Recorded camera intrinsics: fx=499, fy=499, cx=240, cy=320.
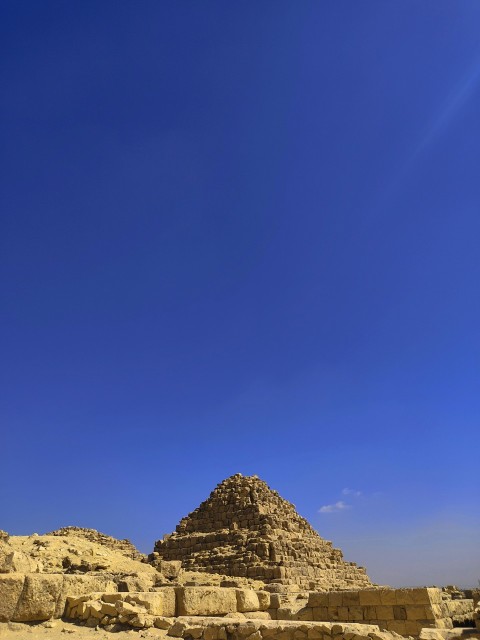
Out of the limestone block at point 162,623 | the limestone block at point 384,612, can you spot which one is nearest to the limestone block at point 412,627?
the limestone block at point 384,612

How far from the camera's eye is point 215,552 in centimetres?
2941

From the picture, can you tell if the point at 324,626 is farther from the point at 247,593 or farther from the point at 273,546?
the point at 273,546

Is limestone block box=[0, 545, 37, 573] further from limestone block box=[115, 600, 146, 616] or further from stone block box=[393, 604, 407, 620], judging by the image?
stone block box=[393, 604, 407, 620]

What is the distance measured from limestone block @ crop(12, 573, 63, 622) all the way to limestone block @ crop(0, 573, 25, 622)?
2.2 inches

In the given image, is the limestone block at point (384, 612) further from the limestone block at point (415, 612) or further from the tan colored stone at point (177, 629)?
the tan colored stone at point (177, 629)

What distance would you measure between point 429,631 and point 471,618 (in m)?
4.22

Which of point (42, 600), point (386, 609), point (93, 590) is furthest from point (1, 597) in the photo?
point (386, 609)

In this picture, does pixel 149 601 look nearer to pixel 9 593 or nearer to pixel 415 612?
pixel 9 593

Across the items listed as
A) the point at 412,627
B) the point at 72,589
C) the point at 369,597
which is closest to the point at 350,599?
the point at 369,597

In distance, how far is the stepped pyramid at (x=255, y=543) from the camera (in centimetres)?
2652

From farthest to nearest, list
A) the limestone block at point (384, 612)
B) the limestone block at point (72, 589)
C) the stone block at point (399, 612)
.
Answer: the limestone block at point (384, 612) → the stone block at point (399, 612) → the limestone block at point (72, 589)

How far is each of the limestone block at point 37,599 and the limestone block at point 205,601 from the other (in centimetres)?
190

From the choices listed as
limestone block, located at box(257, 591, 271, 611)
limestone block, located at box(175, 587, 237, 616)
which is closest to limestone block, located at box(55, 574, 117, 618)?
limestone block, located at box(175, 587, 237, 616)

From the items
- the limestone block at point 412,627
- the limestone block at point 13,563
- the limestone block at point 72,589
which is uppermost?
the limestone block at point 13,563
